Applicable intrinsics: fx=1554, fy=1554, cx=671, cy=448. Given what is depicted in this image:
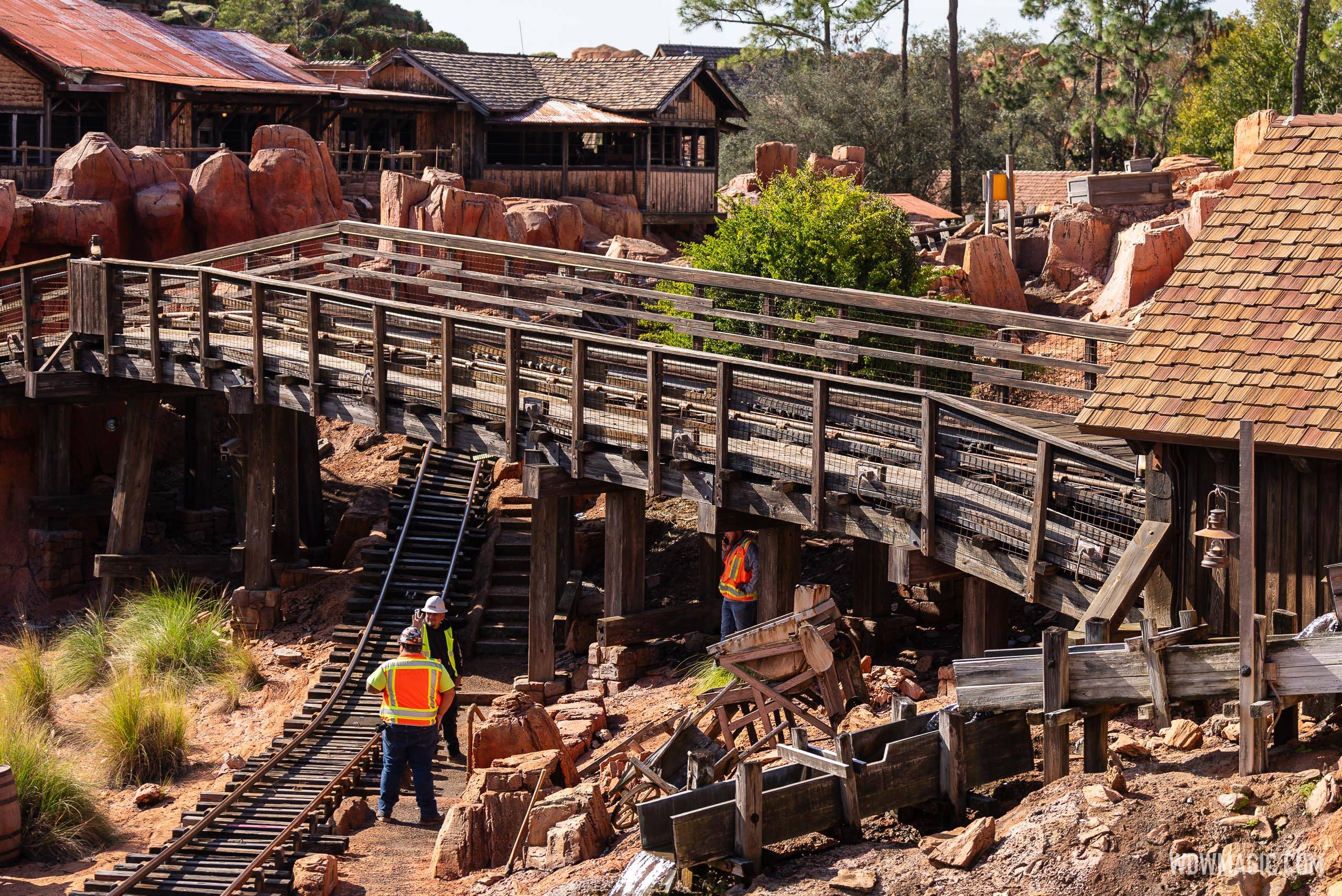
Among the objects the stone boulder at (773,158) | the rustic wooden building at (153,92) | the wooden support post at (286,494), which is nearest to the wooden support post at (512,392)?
the wooden support post at (286,494)

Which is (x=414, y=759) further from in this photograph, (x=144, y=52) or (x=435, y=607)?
(x=144, y=52)

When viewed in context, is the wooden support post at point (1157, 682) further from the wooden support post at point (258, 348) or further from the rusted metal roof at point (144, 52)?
the rusted metal roof at point (144, 52)

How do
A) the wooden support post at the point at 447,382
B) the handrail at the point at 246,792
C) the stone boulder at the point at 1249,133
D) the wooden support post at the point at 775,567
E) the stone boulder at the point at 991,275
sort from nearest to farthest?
the handrail at the point at 246,792
the wooden support post at the point at 775,567
the wooden support post at the point at 447,382
the stone boulder at the point at 991,275
the stone boulder at the point at 1249,133

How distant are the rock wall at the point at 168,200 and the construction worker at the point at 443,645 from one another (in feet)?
44.2

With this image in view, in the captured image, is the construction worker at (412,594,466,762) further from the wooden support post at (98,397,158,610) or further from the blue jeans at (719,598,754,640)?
the wooden support post at (98,397,158,610)

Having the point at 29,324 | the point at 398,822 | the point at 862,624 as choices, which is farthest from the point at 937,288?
the point at 398,822

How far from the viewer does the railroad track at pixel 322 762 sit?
1111 centimetres

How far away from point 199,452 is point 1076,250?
627 inches

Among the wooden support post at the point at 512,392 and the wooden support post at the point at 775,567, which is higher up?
the wooden support post at the point at 512,392

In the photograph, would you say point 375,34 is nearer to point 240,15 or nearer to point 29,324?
point 240,15

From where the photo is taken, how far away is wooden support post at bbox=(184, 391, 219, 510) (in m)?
21.8

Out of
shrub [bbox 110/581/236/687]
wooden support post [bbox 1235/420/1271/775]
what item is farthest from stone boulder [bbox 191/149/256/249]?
wooden support post [bbox 1235/420/1271/775]

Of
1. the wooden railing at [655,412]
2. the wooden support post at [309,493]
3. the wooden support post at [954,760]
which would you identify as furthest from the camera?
the wooden support post at [309,493]

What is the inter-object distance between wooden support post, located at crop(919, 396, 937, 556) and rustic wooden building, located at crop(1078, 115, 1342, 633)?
6.20 ft
